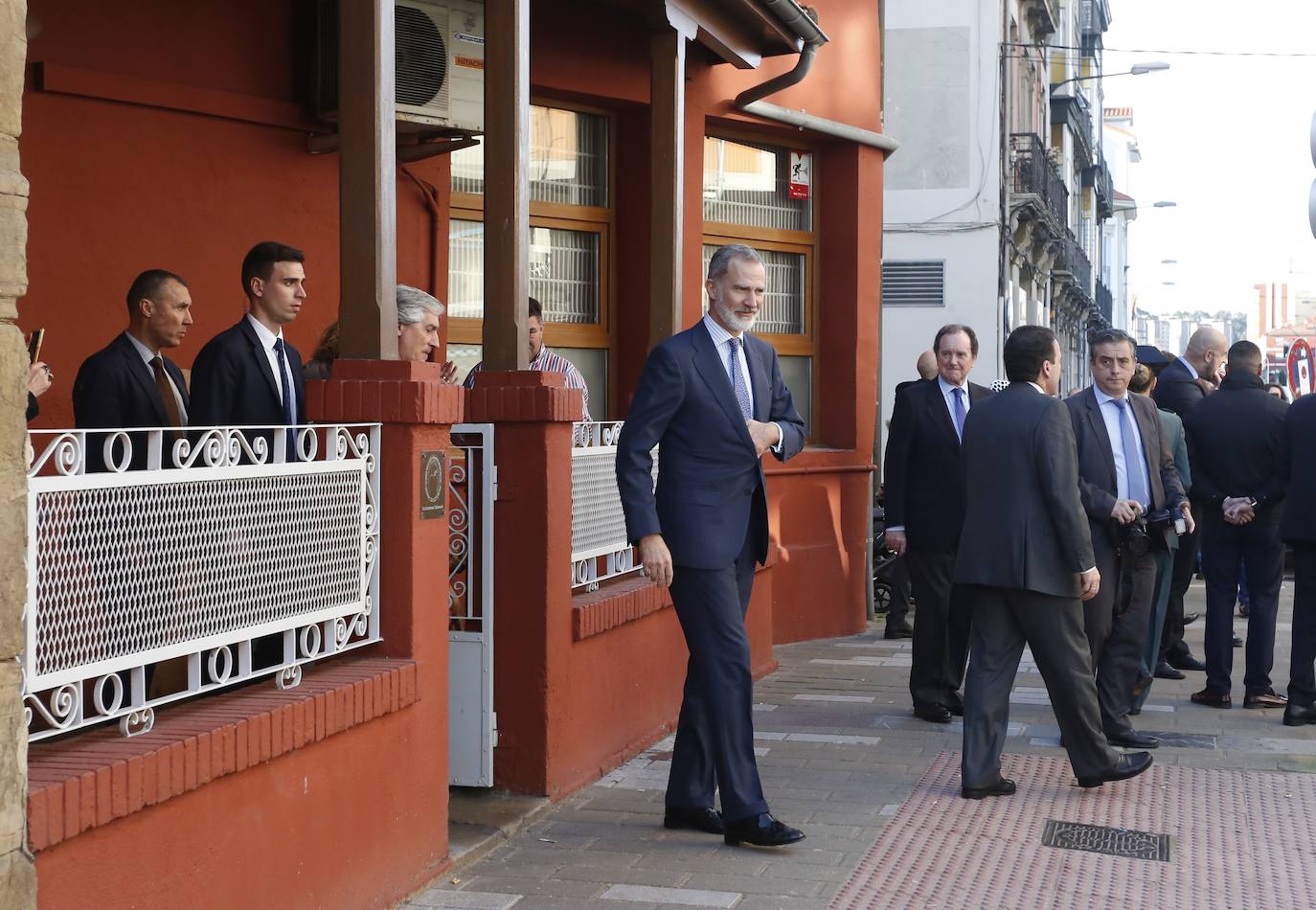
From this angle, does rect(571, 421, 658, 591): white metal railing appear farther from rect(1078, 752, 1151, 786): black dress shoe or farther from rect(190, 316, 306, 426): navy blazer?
rect(1078, 752, 1151, 786): black dress shoe

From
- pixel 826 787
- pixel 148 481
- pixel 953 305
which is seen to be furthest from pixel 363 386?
pixel 953 305

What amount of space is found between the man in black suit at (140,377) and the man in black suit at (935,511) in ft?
13.4

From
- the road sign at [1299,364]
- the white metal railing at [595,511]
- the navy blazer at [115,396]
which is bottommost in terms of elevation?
the white metal railing at [595,511]

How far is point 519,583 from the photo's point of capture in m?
6.51

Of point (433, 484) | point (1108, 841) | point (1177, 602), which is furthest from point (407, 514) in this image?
point (1177, 602)

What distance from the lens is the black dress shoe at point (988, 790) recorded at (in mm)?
6758

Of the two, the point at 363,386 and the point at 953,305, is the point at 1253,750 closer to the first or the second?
the point at 363,386

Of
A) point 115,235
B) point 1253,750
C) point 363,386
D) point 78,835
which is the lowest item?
point 1253,750

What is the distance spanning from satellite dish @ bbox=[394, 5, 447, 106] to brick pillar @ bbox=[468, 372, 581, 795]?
265 centimetres

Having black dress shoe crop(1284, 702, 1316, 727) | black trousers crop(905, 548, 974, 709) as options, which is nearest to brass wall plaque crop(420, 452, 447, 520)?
black trousers crop(905, 548, 974, 709)

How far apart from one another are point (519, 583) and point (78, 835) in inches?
117

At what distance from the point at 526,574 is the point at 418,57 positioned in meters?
3.48

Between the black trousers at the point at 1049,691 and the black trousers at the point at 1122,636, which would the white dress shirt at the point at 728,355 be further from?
the black trousers at the point at 1122,636

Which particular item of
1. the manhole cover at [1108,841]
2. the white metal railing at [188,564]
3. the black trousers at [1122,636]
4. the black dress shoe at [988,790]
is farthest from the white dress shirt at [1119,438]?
the white metal railing at [188,564]
